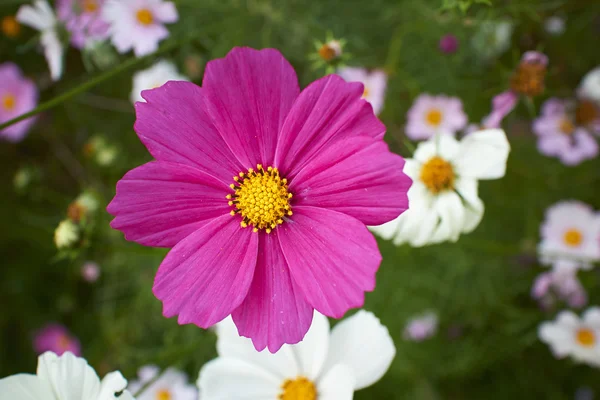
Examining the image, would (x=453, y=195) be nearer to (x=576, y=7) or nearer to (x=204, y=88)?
(x=204, y=88)

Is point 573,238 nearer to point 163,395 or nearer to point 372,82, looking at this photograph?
point 372,82

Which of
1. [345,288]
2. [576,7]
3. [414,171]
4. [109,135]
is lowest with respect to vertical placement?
[345,288]

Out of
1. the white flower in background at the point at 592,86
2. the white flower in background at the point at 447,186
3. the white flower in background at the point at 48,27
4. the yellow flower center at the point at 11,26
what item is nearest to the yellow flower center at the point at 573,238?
the white flower in background at the point at 592,86

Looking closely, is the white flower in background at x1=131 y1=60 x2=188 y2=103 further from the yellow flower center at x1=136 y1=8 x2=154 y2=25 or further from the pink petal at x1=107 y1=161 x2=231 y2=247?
the pink petal at x1=107 y1=161 x2=231 y2=247

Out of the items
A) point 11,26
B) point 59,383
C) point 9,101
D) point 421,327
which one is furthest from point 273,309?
point 9,101

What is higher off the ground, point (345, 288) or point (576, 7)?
point (576, 7)

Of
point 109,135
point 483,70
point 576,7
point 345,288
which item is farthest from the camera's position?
point 109,135

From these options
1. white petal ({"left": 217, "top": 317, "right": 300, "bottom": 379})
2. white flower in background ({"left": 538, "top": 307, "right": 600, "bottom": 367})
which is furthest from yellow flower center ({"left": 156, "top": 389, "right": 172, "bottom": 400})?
white flower in background ({"left": 538, "top": 307, "right": 600, "bottom": 367})

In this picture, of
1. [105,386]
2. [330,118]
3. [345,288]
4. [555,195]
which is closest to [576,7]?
[555,195]
